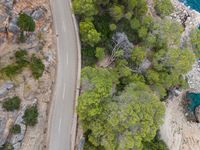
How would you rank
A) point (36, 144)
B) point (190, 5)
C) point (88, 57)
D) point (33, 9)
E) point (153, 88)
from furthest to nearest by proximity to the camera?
point (190, 5) < point (153, 88) < point (88, 57) < point (33, 9) < point (36, 144)

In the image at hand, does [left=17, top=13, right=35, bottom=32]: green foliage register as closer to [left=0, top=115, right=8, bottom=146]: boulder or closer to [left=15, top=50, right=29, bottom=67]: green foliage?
[left=15, top=50, right=29, bottom=67]: green foliage

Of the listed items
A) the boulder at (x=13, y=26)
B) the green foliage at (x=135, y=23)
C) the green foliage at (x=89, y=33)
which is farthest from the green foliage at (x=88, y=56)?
the boulder at (x=13, y=26)

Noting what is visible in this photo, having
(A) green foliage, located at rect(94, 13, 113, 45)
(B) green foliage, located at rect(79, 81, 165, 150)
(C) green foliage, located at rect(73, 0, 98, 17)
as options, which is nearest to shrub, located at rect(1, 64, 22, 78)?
(B) green foliage, located at rect(79, 81, 165, 150)

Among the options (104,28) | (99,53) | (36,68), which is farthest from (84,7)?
(36,68)

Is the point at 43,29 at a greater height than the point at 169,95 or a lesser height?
greater

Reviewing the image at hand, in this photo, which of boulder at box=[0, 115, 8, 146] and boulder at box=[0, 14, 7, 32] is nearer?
boulder at box=[0, 115, 8, 146]

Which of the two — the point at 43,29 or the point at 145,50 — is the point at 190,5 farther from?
the point at 43,29

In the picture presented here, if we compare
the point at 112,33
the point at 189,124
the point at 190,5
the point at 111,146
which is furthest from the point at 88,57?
the point at 190,5
